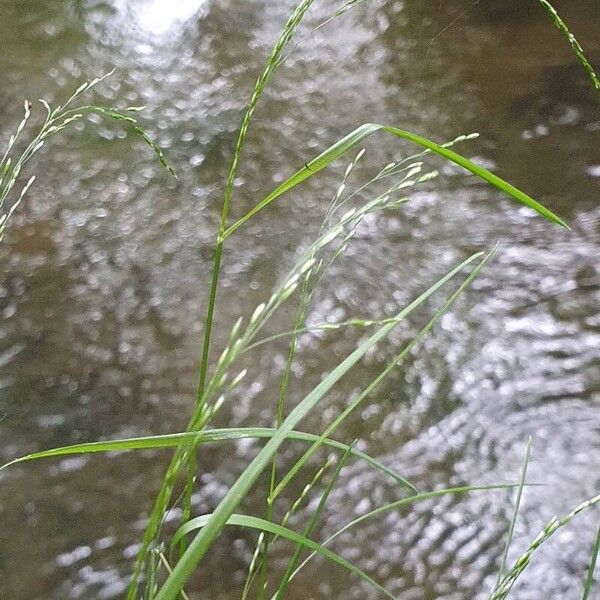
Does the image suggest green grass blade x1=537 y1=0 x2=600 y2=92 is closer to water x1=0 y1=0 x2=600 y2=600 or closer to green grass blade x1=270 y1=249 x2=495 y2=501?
green grass blade x1=270 y1=249 x2=495 y2=501

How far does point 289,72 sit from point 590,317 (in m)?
1.51

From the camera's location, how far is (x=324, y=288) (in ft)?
6.16

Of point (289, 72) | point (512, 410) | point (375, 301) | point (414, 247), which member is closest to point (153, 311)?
point (375, 301)

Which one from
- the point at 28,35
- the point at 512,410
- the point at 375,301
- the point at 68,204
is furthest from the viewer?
the point at 28,35

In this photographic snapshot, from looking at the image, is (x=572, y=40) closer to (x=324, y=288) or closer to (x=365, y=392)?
(x=365, y=392)

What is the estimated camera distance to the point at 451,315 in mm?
1750

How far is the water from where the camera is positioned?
1.37m

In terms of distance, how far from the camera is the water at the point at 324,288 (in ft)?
4.49

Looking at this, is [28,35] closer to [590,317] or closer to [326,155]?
[590,317]

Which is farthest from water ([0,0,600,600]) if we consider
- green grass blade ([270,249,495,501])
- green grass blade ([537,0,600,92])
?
green grass blade ([537,0,600,92])

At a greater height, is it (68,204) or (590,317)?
(68,204)

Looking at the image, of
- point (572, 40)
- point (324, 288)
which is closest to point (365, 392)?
point (572, 40)

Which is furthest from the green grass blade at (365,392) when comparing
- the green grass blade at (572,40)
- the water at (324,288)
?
the water at (324,288)

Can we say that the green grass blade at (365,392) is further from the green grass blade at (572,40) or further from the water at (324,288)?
the water at (324,288)
